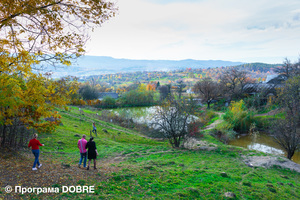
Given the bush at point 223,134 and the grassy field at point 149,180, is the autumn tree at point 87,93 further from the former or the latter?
the grassy field at point 149,180

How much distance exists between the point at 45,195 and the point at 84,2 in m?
7.80

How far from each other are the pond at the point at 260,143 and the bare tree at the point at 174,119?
13474 mm

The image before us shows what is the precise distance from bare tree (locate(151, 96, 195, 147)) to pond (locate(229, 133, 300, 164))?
44.2 feet

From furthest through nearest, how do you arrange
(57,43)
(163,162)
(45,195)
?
1. (163,162)
2. (57,43)
3. (45,195)

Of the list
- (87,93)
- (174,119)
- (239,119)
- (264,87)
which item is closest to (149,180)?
(174,119)

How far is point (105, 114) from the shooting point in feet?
142

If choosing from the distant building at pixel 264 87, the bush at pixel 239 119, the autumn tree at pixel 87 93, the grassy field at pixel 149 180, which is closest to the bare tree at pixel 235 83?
the distant building at pixel 264 87

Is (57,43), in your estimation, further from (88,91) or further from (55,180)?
(88,91)

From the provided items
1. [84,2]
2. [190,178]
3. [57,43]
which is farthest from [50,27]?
[190,178]

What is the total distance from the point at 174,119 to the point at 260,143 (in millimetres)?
18221

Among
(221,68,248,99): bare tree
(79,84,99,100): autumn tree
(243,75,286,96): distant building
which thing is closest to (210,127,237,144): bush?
(221,68,248,99): bare tree

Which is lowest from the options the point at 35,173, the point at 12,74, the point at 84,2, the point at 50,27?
the point at 35,173

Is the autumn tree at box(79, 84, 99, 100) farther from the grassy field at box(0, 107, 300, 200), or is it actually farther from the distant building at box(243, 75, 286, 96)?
the grassy field at box(0, 107, 300, 200)

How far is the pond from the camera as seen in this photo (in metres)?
24.7
